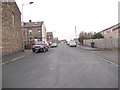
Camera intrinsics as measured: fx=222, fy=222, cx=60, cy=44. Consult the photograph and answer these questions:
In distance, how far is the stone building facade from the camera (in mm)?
28953

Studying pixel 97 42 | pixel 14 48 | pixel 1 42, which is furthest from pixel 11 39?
pixel 97 42

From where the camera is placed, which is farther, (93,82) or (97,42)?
(97,42)

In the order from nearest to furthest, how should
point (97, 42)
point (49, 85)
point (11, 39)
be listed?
point (49, 85) → point (11, 39) → point (97, 42)

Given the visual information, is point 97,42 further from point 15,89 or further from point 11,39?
point 15,89

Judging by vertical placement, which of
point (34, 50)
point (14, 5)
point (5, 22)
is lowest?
point (34, 50)

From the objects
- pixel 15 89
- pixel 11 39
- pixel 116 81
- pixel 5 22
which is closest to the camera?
pixel 15 89

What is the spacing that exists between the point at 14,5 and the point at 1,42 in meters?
9.51

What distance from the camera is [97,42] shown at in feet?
166

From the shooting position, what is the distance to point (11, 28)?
3228 cm

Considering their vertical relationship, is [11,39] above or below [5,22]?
below

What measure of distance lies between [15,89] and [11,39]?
25.4 m

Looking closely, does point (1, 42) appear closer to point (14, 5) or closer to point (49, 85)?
point (14, 5)

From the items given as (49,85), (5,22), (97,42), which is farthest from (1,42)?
(97,42)

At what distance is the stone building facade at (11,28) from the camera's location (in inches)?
1140
